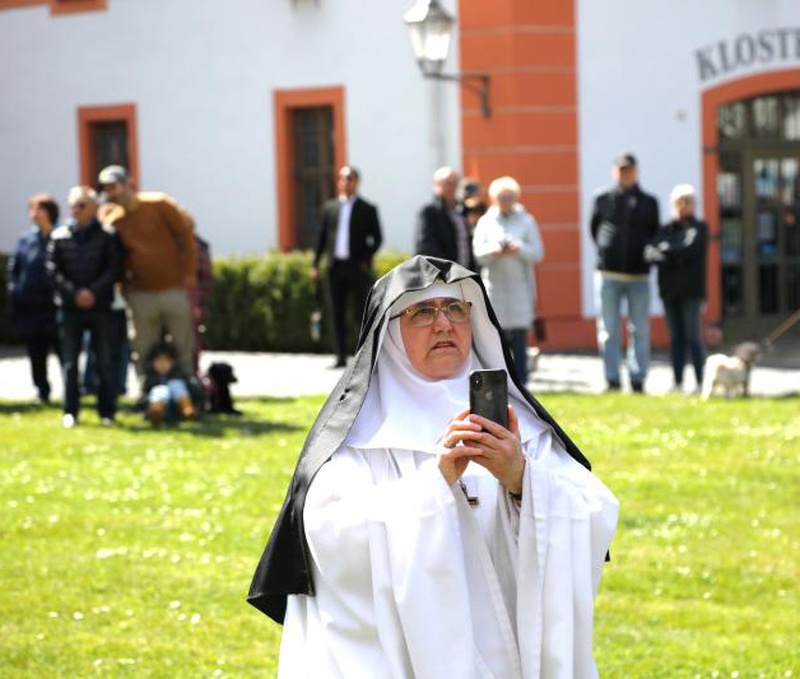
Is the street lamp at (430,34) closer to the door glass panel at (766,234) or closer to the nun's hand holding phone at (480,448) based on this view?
the door glass panel at (766,234)

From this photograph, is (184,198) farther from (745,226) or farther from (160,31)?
(745,226)

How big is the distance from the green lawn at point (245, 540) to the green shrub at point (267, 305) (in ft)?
21.4

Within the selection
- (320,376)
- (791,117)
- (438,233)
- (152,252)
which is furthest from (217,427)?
(791,117)

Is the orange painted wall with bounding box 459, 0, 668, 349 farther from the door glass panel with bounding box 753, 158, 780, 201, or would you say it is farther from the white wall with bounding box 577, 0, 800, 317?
the door glass panel with bounding box 753, 158, 780, 201

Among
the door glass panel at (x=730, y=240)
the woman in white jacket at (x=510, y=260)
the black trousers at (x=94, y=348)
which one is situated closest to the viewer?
the black trousers at (x=94, y=348)

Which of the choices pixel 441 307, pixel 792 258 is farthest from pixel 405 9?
pixel 441 307

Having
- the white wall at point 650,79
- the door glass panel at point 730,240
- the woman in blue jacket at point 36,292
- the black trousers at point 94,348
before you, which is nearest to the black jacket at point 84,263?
the black trousers at point 94,348

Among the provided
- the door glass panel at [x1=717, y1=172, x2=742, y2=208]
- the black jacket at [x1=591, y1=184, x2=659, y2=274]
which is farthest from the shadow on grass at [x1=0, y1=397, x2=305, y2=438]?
the door glass panel at [x1=717, y1=172, x2=742, y2=208]

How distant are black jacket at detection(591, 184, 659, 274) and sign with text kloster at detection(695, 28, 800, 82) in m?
5.59

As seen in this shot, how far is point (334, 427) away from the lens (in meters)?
4.50

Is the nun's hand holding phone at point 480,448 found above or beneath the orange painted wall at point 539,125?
beneath

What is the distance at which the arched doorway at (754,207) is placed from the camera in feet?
70.4

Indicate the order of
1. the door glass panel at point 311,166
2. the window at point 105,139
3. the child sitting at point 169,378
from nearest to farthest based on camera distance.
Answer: the child sitting at point 169,378
the door glass panel at point 311,166
the window at point 105,139

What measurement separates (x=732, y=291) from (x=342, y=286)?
209 inches
